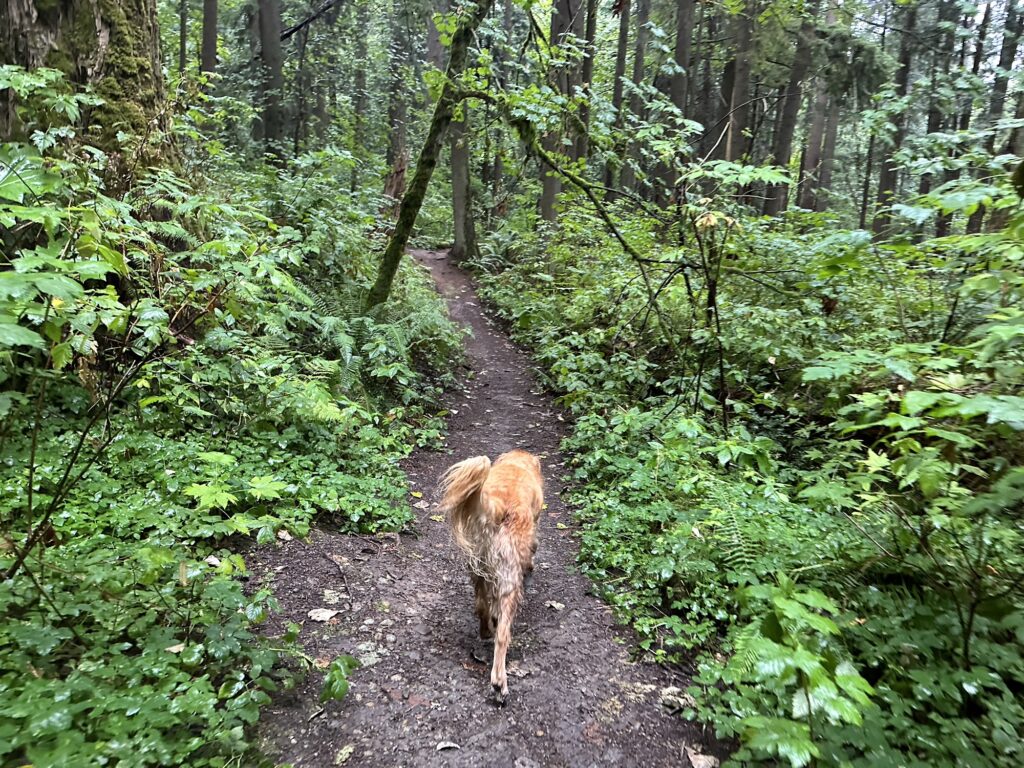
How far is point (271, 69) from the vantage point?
14.6 m

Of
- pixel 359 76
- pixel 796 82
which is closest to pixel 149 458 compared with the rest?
pixel 796 82

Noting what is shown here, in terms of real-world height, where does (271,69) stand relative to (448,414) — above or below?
above

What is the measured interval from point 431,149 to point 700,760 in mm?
8106

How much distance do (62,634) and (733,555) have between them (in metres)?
3.86

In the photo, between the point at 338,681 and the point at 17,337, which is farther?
the point at 338,681

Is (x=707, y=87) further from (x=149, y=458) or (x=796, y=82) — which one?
(x=149, y=458)

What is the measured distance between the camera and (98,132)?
5500 mm

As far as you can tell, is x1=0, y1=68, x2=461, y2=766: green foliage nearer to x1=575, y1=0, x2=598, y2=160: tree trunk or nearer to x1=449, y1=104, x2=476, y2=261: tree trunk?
x1=575, y1=0, x2=598, y2=160: tree trunk

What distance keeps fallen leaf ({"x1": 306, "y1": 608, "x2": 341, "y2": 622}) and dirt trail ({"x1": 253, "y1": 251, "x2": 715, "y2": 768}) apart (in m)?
0.04

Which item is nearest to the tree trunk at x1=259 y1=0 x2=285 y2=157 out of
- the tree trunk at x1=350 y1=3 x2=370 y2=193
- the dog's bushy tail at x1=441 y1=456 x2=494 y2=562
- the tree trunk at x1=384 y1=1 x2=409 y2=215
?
the tree trunk at x1=384 y1=1 x2=409 y2=215

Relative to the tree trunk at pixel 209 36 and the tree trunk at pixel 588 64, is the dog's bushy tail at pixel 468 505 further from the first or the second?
the tree trunk at pixel 209 36

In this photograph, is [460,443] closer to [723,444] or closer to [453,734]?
[723,444]

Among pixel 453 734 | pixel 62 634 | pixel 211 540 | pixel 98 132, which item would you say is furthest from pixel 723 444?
pixel 98 132

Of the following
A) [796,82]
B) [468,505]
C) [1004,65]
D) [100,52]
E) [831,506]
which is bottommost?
[831,506]
